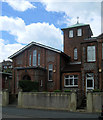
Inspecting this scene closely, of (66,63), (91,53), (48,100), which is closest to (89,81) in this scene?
(91,53)

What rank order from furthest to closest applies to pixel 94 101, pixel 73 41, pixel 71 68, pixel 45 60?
1. pixel 73 41
2. pixel 45 60
3. pixel 71 68
4. pixel 94 101

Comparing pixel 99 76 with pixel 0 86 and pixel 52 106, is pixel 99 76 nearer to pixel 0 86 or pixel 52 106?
pixel 52 106

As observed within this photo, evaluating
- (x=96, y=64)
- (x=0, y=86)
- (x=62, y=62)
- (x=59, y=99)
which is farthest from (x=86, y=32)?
(x=0, y=86)

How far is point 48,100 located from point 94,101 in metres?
4.51

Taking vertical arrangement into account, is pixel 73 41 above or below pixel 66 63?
above

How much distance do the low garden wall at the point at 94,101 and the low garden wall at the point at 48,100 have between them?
1.36 meters

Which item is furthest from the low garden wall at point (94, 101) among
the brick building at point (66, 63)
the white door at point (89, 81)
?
the white door at point (89, 81)

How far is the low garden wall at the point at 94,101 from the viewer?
16.0 metres

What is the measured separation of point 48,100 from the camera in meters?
18.0

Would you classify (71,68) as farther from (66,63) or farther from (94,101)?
(94,101)

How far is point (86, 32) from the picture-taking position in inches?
1165

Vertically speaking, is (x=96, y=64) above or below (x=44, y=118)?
above

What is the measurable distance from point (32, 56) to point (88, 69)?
357 inches

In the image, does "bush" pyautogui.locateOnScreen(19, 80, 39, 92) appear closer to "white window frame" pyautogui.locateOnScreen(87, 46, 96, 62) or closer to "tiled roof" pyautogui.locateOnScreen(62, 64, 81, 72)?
"tiled roof" pyautogui.locateOnScreen(62, 64, 81, 72)
